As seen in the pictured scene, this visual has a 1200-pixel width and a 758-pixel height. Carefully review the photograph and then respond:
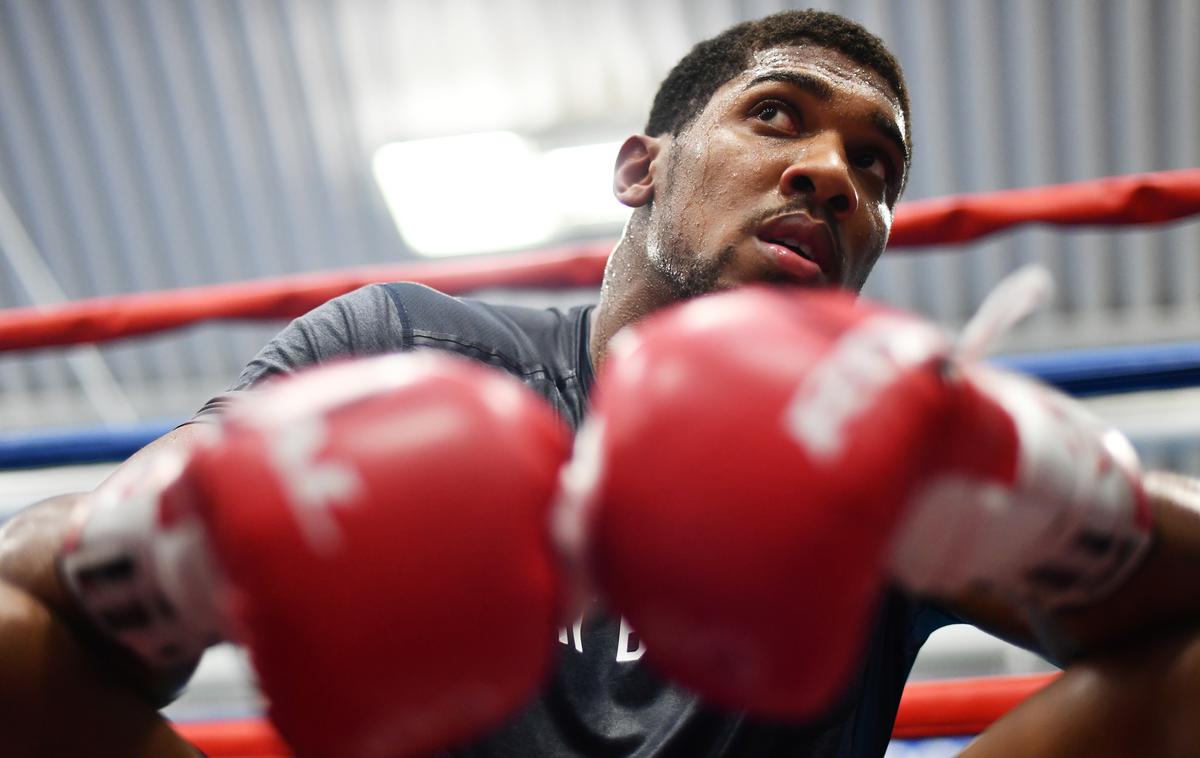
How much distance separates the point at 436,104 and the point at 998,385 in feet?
8.74

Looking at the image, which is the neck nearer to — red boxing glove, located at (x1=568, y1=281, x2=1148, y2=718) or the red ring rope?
the red ring rope

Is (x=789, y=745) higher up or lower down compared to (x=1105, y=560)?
lower down

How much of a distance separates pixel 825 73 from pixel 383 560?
2.76 feet

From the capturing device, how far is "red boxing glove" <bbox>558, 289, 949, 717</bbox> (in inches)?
16.0

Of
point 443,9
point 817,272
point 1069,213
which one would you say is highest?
point 443,9

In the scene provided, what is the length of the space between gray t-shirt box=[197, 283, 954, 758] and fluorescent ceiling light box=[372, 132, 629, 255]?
2.11m

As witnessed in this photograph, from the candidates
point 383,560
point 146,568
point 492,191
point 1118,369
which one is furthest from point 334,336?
point 492,191

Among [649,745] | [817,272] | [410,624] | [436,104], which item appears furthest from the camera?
[436,104]

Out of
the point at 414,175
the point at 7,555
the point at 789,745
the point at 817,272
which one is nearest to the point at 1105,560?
the point at 789,745

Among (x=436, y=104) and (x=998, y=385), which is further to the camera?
(x=436, y=104)

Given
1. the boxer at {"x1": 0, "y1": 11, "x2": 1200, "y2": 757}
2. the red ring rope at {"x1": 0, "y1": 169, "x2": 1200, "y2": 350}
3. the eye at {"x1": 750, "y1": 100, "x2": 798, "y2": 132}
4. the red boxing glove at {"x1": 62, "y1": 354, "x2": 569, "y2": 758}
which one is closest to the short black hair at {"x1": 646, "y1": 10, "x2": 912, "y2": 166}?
the boxer at {"x1": 0, "y1": 11, "x2": 1200, "y2": 757}

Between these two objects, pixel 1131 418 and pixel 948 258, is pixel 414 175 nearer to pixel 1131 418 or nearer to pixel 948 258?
pixel 948 258

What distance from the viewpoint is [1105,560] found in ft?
1.80

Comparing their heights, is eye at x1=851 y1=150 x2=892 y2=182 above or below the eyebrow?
below
